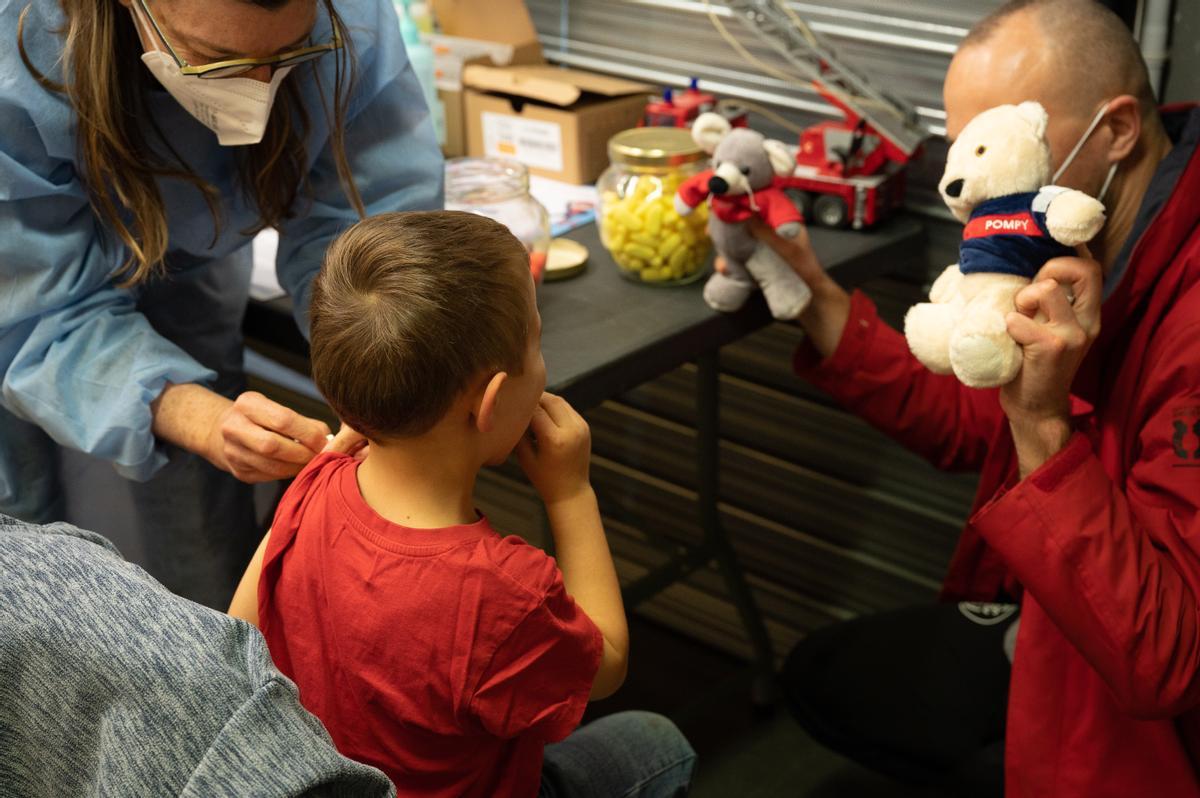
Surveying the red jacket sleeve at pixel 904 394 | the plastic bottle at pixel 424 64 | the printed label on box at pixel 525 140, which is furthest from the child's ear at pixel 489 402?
the plastic bottle at pixel 424 64

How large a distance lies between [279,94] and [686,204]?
48cm

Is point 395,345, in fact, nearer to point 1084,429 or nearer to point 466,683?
point 466,683

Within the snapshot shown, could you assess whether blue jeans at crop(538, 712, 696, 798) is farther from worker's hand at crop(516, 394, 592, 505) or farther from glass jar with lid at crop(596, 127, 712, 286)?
glass jar with lid at crop(596, 127, 712, 286)

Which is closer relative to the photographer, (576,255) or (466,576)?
(466,576)

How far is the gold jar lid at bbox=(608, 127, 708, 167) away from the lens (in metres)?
1.60

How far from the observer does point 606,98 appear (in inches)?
80.1

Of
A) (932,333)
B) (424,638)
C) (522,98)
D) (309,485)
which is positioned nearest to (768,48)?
(522,98)

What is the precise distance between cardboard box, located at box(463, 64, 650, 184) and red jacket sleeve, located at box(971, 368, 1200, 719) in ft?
3.45

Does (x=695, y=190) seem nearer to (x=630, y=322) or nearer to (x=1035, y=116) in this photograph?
(x=630, y=322)

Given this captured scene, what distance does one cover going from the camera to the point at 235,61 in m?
1.16

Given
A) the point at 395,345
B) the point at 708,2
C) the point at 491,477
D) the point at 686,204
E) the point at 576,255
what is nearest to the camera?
the point at 395,345

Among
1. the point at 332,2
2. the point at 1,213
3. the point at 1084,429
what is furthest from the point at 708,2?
the point at 1,213

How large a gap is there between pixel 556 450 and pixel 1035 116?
1.79 ft

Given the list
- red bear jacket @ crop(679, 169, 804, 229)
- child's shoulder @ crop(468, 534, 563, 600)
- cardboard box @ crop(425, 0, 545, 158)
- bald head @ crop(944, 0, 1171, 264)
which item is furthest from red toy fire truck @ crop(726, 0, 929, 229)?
child's shoulder @ crop(468, 534, 563, 600)
